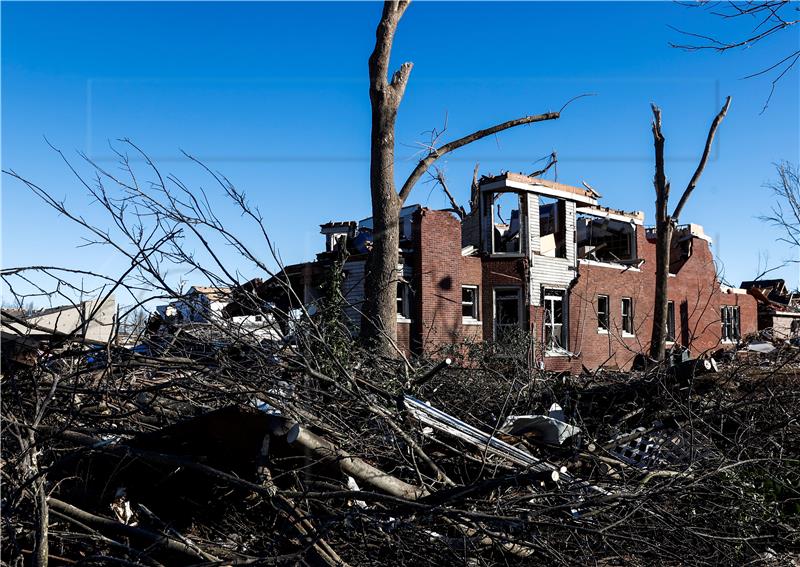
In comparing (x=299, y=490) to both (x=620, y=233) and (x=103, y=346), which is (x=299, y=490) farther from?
(x=620, y=233)

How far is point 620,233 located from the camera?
28.2m

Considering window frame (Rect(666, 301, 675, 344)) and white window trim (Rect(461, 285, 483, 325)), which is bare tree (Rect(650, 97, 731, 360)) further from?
window frame (Rect(666, 301, 675, 344))

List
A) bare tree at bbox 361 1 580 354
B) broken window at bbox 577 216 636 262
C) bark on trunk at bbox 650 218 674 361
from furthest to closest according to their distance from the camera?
broken window at bbox 577 216 636 262 < bark on trunk at bbox 650 218 674 361 < bare tree at bbox 361 1 580 354

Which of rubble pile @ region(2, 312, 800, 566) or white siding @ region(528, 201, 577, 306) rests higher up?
white siding @ region(528, 201, 577, 306)

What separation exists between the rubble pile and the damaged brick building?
13683 millimetres

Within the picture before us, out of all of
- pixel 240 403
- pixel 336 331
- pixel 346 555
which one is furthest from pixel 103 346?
pixel 336 331

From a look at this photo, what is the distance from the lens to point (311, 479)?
14.5 ft

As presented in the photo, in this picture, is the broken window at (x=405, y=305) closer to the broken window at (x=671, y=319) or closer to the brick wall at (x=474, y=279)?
the brick wall at (x=474, y=279)

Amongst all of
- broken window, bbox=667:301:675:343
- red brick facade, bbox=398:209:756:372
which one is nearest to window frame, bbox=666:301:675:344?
broken window, bbox=667:301:675:343

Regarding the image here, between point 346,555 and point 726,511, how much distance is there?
2590 millimetres

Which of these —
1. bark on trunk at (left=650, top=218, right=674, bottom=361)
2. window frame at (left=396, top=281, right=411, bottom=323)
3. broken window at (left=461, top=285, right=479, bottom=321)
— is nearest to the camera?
bark on trunk at (left=650, top=218, right=674, bottom=361)

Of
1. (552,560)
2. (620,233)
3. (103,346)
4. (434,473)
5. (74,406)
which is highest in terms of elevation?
(620,233)

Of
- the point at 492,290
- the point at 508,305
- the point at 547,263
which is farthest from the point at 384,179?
the point at 547,263

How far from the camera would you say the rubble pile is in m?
4.01
